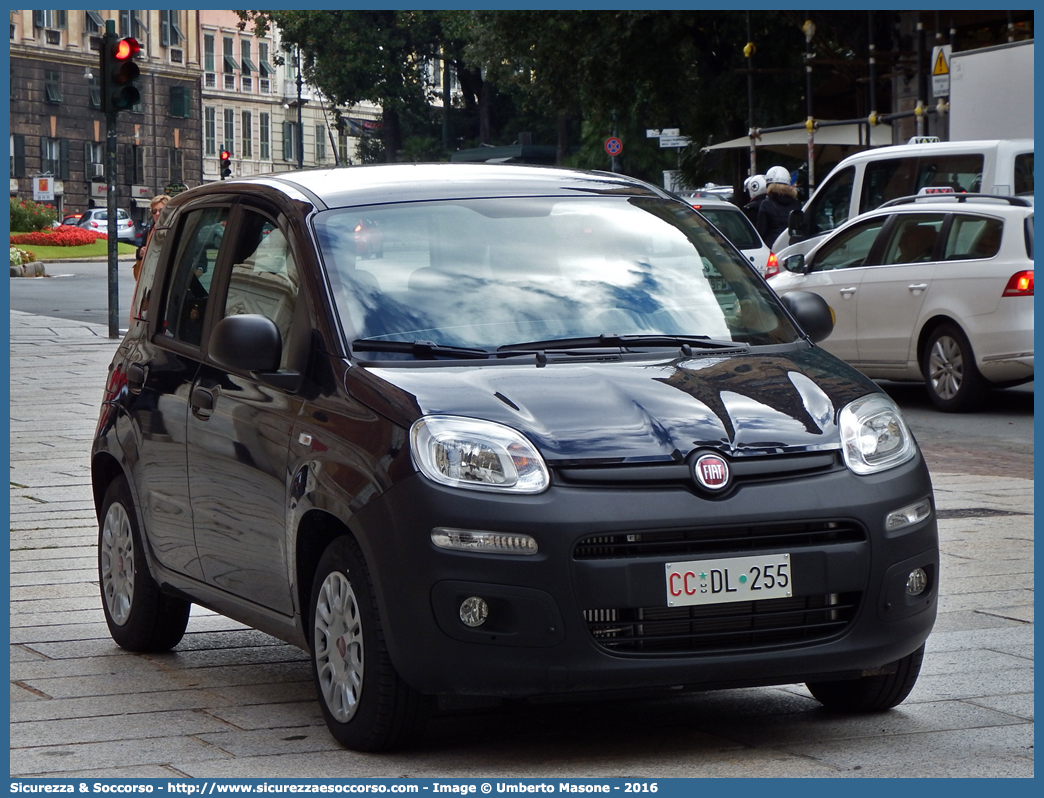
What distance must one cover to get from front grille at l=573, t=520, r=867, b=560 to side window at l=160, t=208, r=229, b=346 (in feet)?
6.82

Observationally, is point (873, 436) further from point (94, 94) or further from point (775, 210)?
point (94, 94)

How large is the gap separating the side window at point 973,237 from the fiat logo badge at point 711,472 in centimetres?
1031

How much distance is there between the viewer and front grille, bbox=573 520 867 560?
460 cm

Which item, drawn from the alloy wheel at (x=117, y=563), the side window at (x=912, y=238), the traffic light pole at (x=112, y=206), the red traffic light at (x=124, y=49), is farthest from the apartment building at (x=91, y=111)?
the alloy wheel at (x=117, y=563)

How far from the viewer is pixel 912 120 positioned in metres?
32.7

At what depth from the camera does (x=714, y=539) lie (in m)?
4.68

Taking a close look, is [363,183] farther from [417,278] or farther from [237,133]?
[237,133]

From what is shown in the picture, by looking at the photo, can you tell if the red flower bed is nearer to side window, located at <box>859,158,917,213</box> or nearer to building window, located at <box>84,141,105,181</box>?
building window, located at <box>84,141,105,181</box>

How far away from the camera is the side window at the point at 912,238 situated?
15.1 m

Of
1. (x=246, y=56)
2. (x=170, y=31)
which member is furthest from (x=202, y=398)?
(x=246, y=56)

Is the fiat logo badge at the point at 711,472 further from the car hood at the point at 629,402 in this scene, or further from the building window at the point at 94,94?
the building window at the point at 94,94

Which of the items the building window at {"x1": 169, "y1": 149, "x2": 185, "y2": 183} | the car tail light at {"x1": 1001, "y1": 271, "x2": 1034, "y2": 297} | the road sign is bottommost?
the car tail light at {"x1": 1001, "y1": 271, "x2": 1034, "y2": 297}

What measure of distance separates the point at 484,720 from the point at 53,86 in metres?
81.8

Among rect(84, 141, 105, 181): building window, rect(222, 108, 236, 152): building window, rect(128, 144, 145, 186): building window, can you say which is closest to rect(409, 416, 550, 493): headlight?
rect(84, 141, 105, 181): building window
